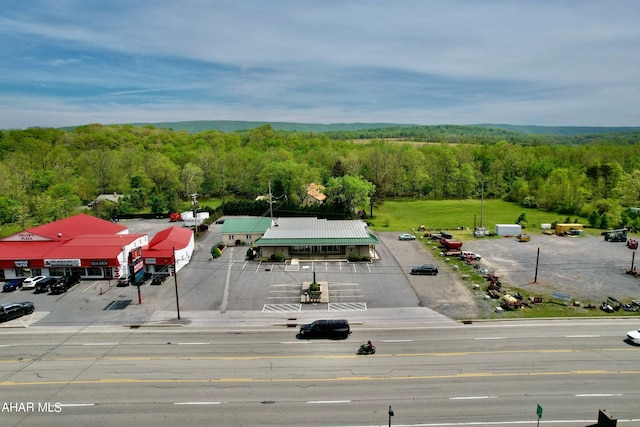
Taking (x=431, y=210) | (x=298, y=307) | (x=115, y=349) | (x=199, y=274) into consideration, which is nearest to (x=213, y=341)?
(x=115, y=349)

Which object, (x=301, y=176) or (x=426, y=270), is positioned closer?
(x=426, y=270)

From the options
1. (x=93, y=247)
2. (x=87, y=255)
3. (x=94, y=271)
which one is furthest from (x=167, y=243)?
(x=87, y=255)

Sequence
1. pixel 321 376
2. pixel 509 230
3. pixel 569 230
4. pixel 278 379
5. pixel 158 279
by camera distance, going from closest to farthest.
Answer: pixel 278 379 < pixel 321 376 < pixel 158 279 < pixel 509 230 < pixel 569 230

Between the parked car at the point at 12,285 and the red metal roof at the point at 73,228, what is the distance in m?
7.33

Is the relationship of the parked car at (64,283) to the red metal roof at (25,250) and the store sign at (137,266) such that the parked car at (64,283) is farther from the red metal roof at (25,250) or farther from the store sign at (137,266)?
the store sign at (137,266)

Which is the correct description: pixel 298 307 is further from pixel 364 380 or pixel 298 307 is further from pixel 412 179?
pixel 412 179

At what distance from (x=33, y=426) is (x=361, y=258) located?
39.7 meters

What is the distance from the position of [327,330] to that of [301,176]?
61.3 metres

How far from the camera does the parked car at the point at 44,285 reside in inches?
1751

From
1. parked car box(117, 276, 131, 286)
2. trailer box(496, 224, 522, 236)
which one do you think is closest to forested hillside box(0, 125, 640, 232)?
trailer box(496, 224, 522, 236)

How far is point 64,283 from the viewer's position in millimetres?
45312

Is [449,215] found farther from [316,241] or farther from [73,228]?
[73,228]

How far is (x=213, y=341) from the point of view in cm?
3253

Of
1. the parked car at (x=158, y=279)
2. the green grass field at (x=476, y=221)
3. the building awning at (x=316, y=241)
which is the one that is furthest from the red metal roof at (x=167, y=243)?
the green grass field at (x=476, y=221)
